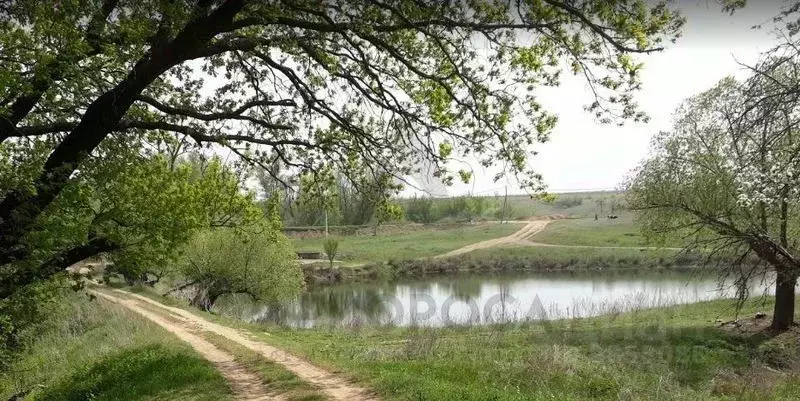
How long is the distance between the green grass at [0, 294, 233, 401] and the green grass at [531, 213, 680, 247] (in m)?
53.5

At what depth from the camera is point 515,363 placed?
11727mm

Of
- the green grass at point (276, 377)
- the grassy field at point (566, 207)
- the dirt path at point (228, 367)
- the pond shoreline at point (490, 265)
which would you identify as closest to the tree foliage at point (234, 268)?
the dirt path at point (228, 367)

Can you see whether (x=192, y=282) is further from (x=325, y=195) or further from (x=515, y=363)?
(x=515, y=363)

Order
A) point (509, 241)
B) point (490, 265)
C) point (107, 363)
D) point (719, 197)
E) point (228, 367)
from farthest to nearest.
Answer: point (509, 241)
point (490, 265)
point (719, 197)
point (107, 363)
point (228, 367)

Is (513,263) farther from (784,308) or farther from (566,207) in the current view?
(566,207)

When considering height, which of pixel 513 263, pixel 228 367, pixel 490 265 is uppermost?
pixel 228 367

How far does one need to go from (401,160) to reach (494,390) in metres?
4.48

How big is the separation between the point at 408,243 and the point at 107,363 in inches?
2499

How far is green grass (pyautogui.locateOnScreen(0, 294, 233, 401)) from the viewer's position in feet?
39.1

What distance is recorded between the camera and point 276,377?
11508 mm

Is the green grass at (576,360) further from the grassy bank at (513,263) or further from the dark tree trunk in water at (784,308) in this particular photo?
the grassy bank at (513,263)

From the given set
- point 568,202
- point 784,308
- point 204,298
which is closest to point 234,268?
point 204,298

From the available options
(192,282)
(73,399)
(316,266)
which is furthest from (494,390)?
(316,266)

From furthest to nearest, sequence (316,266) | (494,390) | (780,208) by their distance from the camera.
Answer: (316,266) < (780,208) < (494,390)
